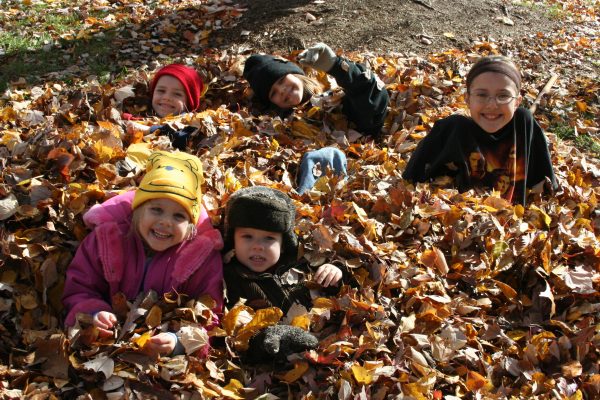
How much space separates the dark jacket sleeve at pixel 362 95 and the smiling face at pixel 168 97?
1.45 m

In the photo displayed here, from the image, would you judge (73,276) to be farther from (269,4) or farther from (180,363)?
(269,4)

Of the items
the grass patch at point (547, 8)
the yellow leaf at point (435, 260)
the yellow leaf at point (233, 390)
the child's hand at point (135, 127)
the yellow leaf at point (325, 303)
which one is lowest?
the yellow leaf at point (233, 390)

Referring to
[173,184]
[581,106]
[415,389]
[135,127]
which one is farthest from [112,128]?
[581,106]

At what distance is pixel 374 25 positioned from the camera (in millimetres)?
8086

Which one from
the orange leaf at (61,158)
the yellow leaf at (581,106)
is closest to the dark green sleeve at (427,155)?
the orange leaf at (61,158)

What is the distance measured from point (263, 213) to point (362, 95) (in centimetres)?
262

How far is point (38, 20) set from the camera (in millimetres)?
8891

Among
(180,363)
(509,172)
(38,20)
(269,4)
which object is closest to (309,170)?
(509,172)

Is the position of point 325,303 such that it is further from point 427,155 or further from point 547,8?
point 547,8

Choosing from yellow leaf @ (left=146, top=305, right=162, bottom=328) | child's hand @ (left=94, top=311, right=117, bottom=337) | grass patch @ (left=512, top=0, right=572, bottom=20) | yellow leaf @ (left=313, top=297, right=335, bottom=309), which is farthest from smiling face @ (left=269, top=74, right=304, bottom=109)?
grass patch @ (left=512, top=0, right=572, bottom=20)

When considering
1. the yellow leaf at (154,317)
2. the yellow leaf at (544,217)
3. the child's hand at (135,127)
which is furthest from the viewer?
the child's hand at (135,127)

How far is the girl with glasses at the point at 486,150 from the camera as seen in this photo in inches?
175

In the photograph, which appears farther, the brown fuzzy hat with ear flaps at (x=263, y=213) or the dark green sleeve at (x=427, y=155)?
the dark green sleeve at (x=427, y=155)

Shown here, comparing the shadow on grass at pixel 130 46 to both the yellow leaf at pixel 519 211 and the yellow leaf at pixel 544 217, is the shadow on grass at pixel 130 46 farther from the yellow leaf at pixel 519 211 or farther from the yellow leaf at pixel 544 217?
the yellow leaf at pixel 544 217
